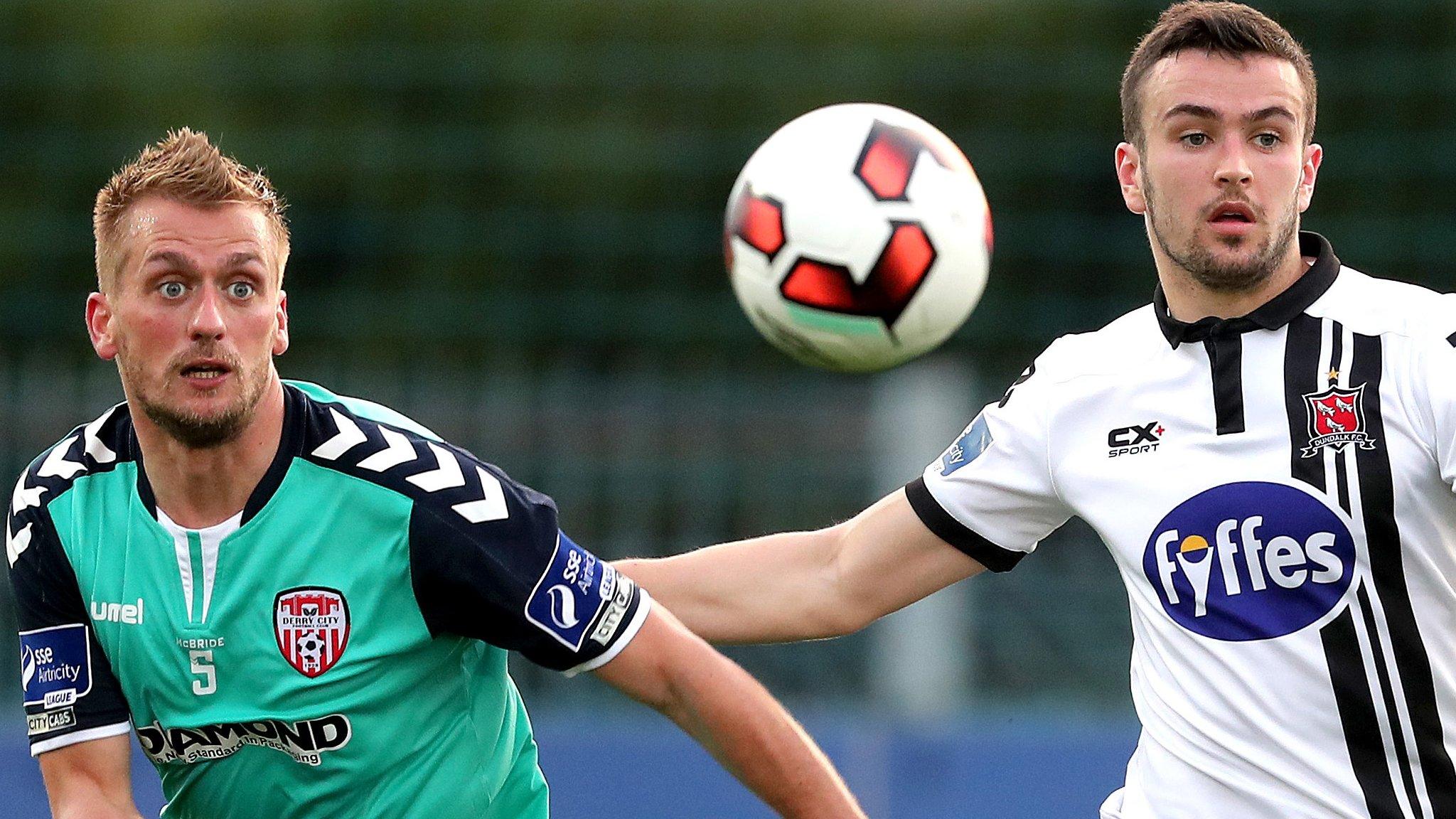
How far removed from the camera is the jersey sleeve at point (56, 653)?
380 cm

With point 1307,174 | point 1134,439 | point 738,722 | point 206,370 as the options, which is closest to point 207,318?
point 206,370

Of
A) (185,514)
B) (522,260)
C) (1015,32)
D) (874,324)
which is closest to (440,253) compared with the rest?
(522,260)

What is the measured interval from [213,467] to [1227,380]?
1.85m

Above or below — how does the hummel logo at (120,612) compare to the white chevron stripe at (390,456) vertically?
below

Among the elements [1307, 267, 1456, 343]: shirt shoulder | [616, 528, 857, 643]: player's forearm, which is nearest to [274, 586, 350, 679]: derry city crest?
[616, 528, 857, 643]: player's forearm

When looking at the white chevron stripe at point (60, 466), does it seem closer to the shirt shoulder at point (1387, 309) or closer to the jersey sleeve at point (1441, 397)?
the shirt shoulder at point (1387, 309)

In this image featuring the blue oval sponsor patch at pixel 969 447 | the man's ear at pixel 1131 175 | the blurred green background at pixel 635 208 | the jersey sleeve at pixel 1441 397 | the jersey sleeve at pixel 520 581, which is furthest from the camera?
the blurred green background at pixel 635 208

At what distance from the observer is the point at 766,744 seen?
3.56 m

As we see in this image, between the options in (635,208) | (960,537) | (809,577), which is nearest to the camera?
(960,537)

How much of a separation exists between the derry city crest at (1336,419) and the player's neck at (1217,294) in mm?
238

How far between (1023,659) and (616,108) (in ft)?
19.3

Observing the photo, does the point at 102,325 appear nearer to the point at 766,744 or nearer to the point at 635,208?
the point at 766,744

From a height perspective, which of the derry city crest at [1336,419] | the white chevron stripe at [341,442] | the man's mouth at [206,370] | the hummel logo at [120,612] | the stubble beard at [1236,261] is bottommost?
the hummel logo at [120,612]

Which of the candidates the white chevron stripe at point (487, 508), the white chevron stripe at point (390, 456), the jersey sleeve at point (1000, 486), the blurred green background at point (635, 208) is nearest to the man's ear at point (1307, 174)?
the jersey sleeve at point (1000, 486)
